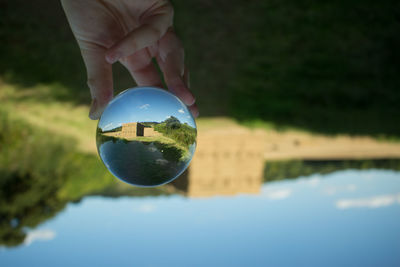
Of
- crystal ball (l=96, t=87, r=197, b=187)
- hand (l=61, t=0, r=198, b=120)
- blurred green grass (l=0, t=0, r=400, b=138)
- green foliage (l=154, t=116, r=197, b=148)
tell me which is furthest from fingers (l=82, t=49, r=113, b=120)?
blurred green grass (l=0, t=0, r=400, b=138)

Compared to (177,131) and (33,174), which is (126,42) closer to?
(177,131)

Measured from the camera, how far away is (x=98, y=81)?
1.25 meters

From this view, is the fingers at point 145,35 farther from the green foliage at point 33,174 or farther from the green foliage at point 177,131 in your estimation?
the green foliage at point 33,174

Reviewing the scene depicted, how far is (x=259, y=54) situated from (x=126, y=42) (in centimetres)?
423

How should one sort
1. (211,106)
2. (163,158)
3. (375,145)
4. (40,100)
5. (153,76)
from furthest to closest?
1. (375,145)
2. (211,106)
3. (40,100)
4. (153,76)
5. (163,158)

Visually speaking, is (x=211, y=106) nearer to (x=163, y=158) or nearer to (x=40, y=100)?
(x=40, y=100)

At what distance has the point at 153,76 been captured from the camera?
4.89 feet

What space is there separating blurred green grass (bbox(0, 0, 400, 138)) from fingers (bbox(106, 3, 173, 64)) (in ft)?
11.0

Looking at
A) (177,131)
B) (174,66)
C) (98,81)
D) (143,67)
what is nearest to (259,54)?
(143,67)

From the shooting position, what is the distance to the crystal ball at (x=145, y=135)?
1.05 m


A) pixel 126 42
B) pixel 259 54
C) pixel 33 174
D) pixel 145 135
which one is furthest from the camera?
pixel 33 174

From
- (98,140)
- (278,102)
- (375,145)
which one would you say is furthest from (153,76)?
(375,145)

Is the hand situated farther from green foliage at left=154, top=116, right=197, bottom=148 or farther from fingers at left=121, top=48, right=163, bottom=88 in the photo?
green foliage at left=154, top=116, right=197, bottom=148

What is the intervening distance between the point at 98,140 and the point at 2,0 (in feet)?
13.4
